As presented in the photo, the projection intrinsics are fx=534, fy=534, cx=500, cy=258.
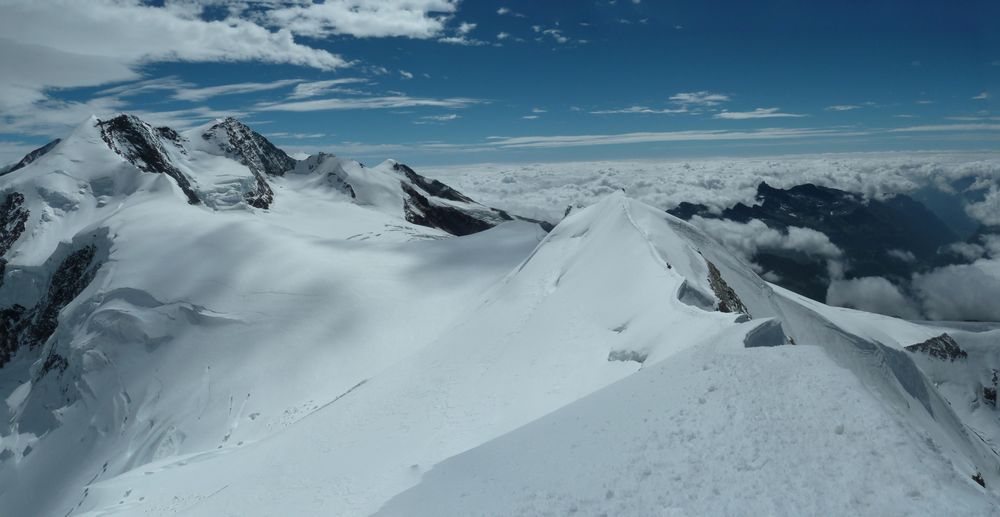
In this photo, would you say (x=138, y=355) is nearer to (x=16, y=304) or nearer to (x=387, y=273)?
(x=387, y=273)

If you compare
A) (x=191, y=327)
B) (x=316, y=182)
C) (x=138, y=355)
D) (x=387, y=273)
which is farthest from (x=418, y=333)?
(x=316, y=182)

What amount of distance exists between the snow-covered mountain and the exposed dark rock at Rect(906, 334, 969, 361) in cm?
→ 12353

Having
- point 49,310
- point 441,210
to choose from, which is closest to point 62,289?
point 49,310

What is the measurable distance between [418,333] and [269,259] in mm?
18579

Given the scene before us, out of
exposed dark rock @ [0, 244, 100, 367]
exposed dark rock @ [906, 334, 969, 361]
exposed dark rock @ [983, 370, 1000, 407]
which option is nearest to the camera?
exposed dark rock @ [0, 244, 100, 367]

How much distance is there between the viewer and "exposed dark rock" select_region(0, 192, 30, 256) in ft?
185

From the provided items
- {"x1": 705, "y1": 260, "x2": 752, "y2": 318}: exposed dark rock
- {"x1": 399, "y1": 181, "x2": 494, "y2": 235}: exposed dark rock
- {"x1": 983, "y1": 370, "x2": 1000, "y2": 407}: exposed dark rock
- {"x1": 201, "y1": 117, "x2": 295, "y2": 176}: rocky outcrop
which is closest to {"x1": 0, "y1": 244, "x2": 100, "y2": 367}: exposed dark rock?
{"x1": 705, "y1": 260, "x2": 752, "y2": 318}: exposed dark rock

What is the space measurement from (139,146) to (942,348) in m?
195

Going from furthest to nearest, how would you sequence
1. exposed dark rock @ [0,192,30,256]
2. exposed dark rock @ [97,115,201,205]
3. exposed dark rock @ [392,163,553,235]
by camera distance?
1. exposed dark rock @ [392,163,553,235]
2. exposed dark rock @ [97,115,201,205]
3. exposed dark rock @ [0,192,30,256]

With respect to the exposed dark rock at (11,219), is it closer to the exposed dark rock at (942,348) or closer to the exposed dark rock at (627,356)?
the exposed dark rock at (627,356)

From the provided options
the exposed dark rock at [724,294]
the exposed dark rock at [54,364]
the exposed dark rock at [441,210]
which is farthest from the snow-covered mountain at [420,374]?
the exposed dark rock at [441,210]

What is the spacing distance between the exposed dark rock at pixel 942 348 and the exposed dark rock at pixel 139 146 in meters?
177

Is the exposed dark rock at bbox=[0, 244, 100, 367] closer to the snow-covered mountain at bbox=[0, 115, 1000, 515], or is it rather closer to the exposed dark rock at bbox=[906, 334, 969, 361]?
the snow-covered mountain at bbox=[0, 115, 1000, 515]

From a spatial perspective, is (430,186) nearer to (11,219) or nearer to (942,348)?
(11,219)
